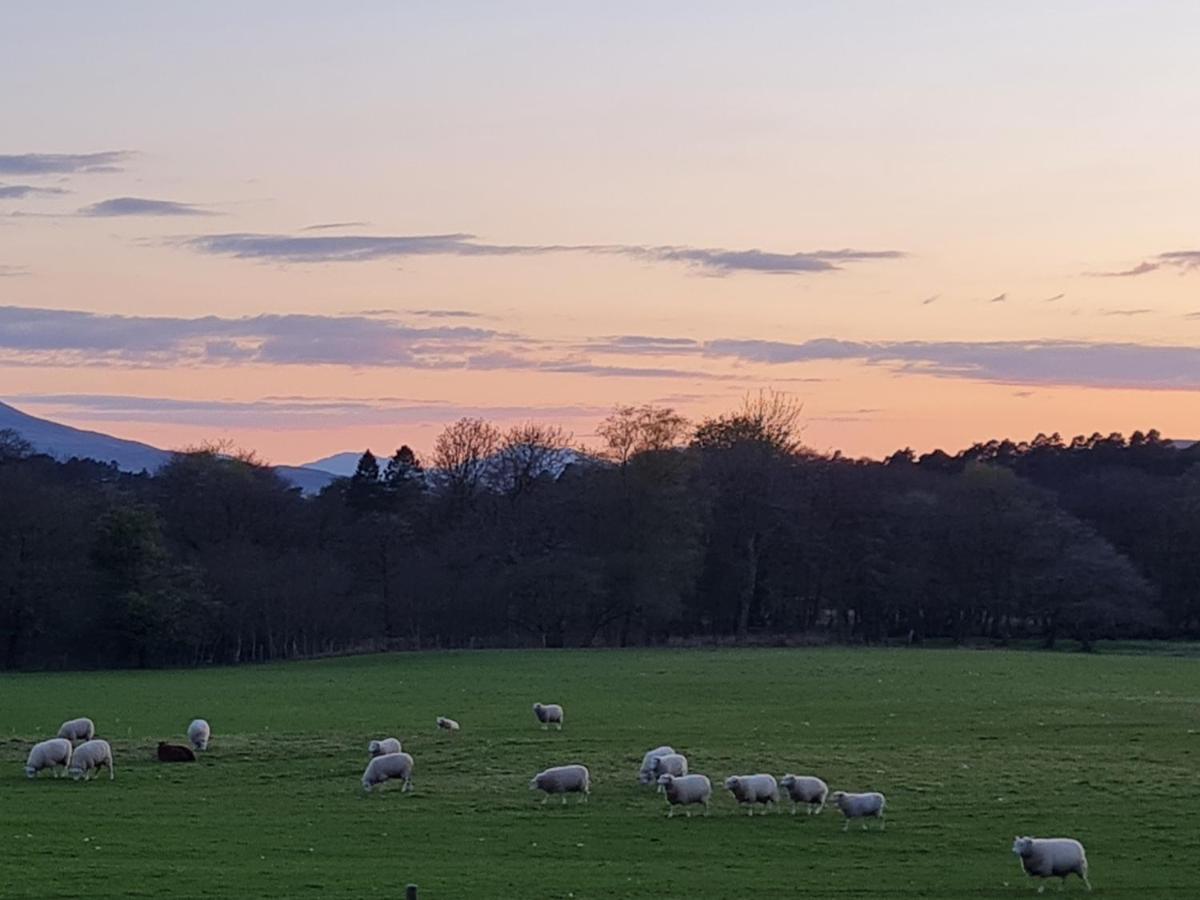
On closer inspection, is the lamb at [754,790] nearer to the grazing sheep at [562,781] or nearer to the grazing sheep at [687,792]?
the grazing sheep at [687,792]

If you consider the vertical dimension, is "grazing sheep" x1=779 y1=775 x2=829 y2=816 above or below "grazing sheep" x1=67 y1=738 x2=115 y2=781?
above

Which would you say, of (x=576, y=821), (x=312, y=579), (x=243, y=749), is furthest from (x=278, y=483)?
(x=576, y=821)

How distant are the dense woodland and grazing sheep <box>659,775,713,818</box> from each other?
64742 mm

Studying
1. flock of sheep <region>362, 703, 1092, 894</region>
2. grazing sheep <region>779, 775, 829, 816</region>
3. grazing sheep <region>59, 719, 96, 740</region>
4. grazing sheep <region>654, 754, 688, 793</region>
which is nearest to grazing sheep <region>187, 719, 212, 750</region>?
grazing sheep <region>59, 719, 96, 740</region>

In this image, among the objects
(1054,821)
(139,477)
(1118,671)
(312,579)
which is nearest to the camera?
(1054,821)

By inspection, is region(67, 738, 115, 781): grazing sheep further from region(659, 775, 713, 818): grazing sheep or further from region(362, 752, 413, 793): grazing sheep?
region(659, 775, 713, 818): grazing sheep

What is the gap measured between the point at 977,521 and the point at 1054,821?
77563 millimetres

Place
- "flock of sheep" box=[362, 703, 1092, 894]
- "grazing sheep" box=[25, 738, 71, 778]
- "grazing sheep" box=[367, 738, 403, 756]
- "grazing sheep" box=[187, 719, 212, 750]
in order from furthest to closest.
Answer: "grazing sheep" box=[187, 719, 212, 750] → "grazing sheep" box=[367, 738, 403, 756] → "grazing sheep" box=[25, 738, 71, 778] → "flock of sheep" box=[362, 703, 1092, 894]

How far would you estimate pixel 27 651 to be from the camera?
96.3 metres

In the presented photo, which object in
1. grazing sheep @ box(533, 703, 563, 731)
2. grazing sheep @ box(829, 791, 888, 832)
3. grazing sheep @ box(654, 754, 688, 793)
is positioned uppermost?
grazing sheep @ box(829, 791, 888, 832)

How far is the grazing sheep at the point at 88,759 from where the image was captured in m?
36.2

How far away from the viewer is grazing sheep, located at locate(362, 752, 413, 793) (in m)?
33.8

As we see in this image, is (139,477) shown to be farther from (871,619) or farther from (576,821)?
(576,821)

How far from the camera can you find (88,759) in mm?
36344
